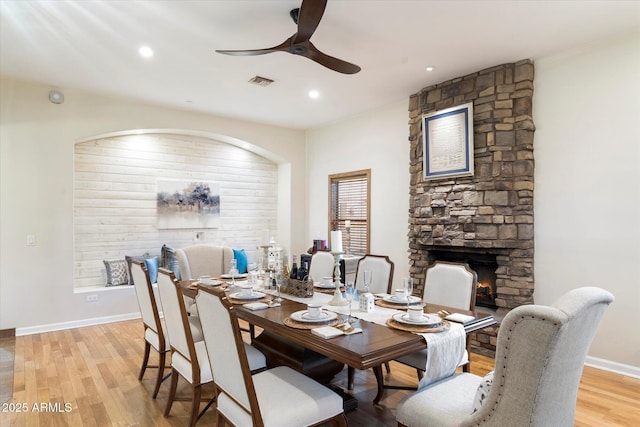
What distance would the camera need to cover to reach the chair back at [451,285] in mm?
2754

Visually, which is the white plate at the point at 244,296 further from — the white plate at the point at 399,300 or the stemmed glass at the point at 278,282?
the white plate at the point at 399,300

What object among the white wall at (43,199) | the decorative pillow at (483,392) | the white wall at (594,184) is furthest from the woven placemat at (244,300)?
the white wall at (43,199)

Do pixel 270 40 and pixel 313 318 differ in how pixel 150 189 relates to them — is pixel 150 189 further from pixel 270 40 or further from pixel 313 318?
pixel 313 318

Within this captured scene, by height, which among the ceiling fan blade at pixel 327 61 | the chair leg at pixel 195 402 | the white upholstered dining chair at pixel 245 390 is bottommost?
the chair leg at pixel 195 402

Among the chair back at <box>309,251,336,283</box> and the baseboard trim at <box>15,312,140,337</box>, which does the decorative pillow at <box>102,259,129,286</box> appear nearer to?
the baseboard trim at <box>15,312,140,337</box>

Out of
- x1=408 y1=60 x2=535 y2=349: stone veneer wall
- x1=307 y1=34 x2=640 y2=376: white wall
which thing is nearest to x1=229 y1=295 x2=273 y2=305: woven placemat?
x1=408 y1=60 x2=535 y2=349: stone veneer wall

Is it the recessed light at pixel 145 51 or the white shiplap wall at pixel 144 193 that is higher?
the recessed light at pixel 145 51

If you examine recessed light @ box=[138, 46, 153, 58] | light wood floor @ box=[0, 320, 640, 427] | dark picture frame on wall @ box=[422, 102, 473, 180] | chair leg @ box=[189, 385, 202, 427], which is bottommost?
light wood floor @ box=[0, 320, 640, 427]

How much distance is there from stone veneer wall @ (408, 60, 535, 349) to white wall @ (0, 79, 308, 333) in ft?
14.2

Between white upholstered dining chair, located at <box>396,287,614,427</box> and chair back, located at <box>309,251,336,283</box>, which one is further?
chair back, located at <box>309,251,336,283</box>

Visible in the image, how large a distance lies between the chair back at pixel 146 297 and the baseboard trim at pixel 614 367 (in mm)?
3654

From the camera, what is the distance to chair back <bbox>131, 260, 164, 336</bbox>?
2.75m

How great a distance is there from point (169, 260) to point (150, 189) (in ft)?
3.81

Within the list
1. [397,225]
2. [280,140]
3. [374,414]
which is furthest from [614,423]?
[280,140]
